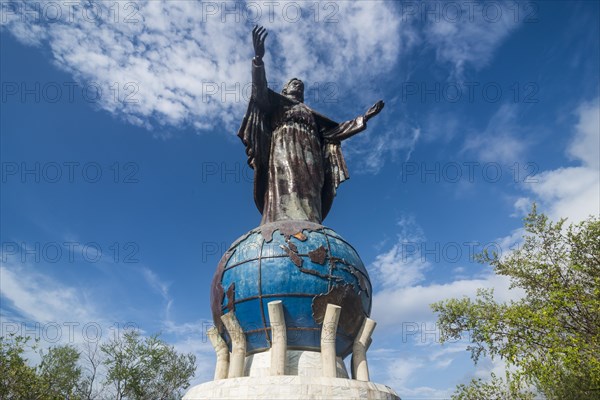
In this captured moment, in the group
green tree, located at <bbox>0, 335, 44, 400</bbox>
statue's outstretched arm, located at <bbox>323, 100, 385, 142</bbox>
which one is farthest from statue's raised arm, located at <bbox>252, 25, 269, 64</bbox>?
green tree, located at <bbox>0, 335, 44, 400</bbox>

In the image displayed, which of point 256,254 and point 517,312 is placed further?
point 517,312

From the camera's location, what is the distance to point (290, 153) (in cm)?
1148

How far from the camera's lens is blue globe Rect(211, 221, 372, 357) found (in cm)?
884

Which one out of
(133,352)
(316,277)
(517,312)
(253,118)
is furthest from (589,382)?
(133,352)

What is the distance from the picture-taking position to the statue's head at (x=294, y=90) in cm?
1270

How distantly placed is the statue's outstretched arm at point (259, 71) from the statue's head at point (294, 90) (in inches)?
50.4

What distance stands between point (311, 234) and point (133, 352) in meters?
21.9

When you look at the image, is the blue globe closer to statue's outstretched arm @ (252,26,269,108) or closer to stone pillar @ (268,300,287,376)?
stone pillar @ (268,300,287,376)

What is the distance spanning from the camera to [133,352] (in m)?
27.7

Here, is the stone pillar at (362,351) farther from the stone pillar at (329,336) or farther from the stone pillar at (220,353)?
the stone pillar at (220,353)

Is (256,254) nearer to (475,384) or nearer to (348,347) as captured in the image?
(348,347)

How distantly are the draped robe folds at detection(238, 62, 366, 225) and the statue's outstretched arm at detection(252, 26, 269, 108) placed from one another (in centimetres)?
2

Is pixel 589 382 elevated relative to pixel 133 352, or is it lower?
lower

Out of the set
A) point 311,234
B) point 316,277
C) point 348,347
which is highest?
point 311,234
